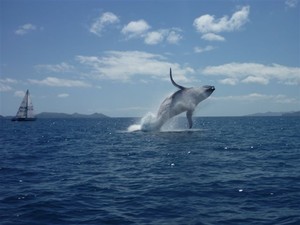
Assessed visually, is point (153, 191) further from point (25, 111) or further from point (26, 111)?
point (25, 111)

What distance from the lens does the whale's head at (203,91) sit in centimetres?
3409

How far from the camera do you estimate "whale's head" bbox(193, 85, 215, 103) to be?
112 feet

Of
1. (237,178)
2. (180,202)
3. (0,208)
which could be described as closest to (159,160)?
(237,178)

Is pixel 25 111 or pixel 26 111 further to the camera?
pixel 25 111

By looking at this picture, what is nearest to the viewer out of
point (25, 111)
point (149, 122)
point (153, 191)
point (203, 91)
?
point (153, 191)

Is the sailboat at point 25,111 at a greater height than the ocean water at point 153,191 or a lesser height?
greater

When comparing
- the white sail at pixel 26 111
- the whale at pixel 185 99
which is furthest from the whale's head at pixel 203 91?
the white sail at pixel 26 111

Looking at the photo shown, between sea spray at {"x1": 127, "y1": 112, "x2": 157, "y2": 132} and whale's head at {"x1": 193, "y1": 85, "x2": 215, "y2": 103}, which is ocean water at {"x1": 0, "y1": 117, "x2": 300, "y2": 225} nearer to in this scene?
whale's head at {"x1": 193, "y1": 85, "x2": 215, "y2": 103}

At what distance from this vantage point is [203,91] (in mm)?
34156

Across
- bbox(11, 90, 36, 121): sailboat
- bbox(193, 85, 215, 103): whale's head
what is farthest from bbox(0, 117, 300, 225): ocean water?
bbox(11, 90, 36, 121): sailboat

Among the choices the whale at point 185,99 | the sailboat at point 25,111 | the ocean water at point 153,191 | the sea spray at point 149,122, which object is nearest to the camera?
the ocean water at point 153,191

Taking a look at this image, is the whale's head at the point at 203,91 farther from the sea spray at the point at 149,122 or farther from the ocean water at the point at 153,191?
the ocean water at the point at 153,191

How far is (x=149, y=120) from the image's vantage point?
41562 mm

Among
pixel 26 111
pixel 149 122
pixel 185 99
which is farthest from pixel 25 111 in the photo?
pixel 185 99
